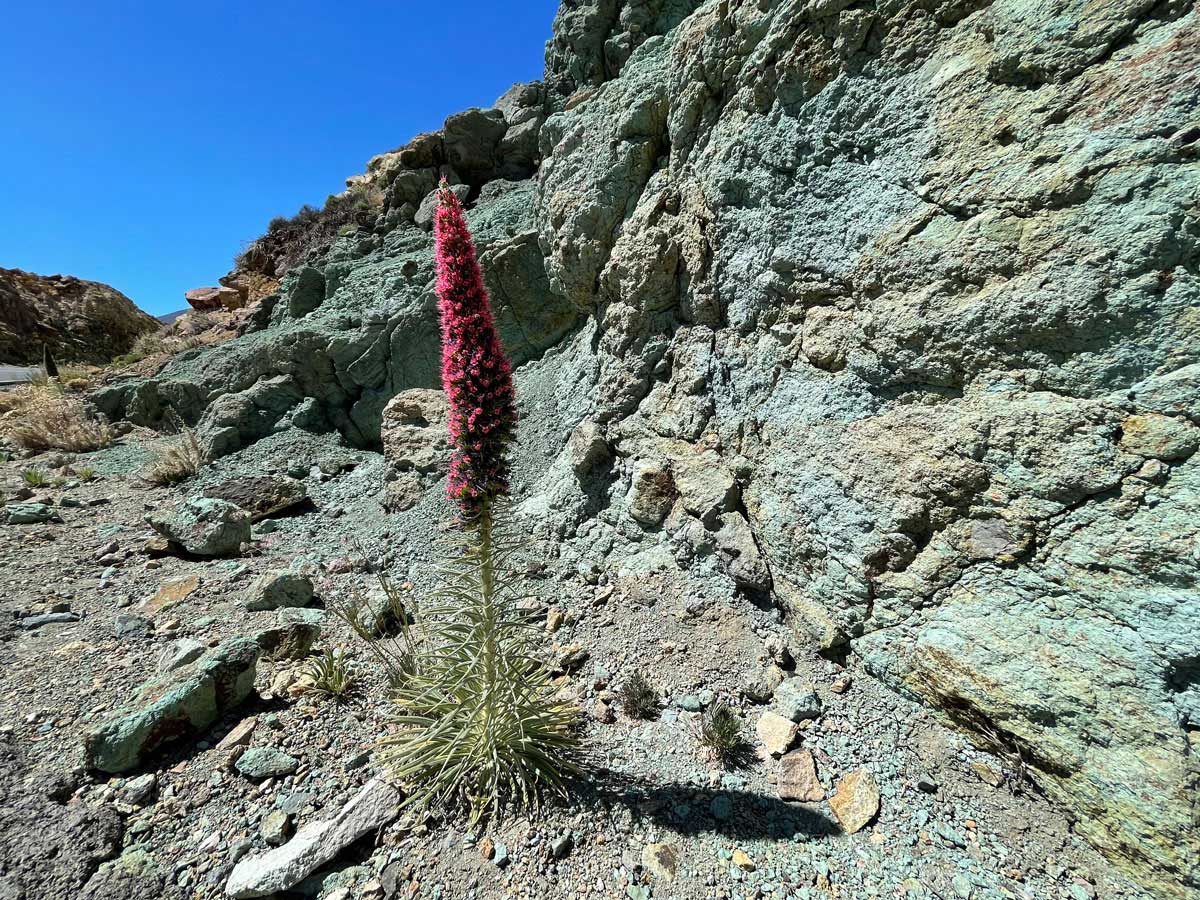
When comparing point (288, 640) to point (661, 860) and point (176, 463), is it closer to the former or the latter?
point (661, 860)

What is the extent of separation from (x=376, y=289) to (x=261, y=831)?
35.9 feet

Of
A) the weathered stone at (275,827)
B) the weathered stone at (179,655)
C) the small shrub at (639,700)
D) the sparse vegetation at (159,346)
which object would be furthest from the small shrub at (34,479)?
the small shrub at (639,700)

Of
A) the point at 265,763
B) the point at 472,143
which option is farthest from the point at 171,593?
the point at 472,143

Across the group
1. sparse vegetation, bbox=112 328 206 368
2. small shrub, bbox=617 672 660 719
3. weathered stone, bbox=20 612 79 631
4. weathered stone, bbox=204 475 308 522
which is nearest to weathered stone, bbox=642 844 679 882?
small shrub, bbox=617 672 660 719

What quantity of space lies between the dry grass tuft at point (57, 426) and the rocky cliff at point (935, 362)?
12461mm

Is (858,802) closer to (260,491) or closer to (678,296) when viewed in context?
(678,296)

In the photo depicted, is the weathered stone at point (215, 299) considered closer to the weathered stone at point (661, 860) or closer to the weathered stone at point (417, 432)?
the weathered stone at point (417, 432)

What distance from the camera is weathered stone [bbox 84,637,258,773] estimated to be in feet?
10.7

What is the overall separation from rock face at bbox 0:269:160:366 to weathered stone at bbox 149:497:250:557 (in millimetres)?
22768

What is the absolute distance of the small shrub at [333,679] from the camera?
4012mm

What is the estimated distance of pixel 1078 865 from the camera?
8.02ft

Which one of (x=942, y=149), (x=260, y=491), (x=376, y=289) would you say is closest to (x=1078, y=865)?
(x=942, y=149)

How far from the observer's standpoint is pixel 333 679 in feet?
13.1

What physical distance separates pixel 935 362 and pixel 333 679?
5428 mm
